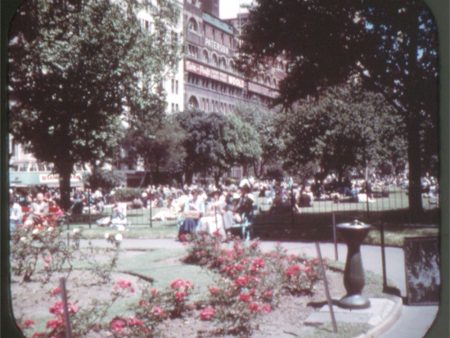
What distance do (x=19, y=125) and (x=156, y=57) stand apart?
5.77 ft

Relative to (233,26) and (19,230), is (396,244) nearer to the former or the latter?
(233,26)

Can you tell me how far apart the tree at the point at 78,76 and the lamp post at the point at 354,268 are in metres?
2.35

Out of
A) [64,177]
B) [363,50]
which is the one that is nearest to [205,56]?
[363,50]

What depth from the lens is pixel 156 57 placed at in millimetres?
6766

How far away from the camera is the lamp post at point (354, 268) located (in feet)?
20.7

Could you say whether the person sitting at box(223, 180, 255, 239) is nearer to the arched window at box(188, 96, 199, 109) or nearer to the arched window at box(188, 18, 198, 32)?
the arched window at box(188, 96, 199, 109)

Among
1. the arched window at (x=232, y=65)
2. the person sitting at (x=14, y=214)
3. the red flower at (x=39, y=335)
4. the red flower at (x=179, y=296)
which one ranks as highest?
the arched window at (x=232, y=65)

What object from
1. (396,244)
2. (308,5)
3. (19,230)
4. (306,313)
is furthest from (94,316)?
(308,5)

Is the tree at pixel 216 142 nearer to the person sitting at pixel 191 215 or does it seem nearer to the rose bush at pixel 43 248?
the rose bush at pixel 43 248

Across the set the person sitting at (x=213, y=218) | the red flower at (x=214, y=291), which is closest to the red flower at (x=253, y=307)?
the red flower at (x=214, y=291)

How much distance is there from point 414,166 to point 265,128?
→ 1519 mm

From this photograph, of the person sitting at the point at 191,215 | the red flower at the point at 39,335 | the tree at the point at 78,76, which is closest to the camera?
the red flower at the point at 39,335

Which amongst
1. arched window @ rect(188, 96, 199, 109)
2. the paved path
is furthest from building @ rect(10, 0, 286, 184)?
the paved path

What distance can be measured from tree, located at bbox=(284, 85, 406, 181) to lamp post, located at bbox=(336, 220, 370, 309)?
25.0 inches
